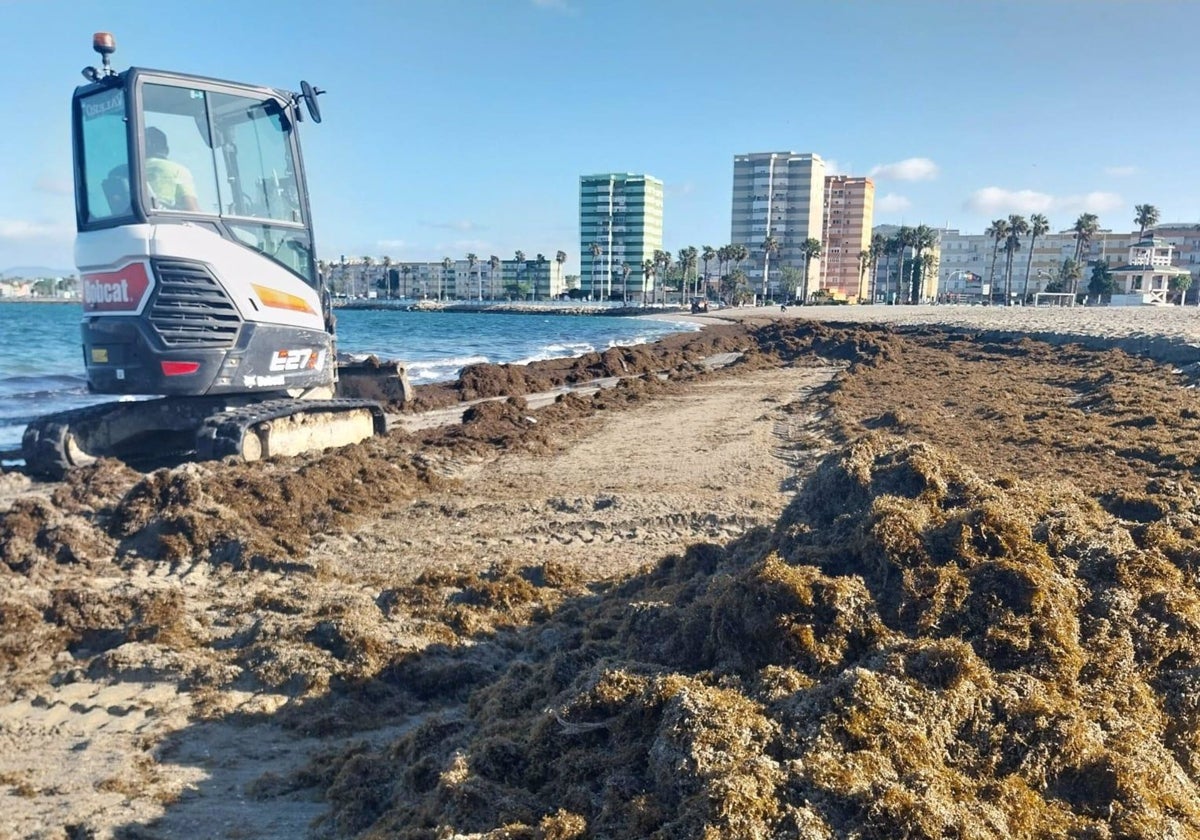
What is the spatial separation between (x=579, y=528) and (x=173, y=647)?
149 inches

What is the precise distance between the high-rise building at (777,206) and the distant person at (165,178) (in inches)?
5270

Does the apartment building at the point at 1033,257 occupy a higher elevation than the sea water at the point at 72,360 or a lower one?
higher

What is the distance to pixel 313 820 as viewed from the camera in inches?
150

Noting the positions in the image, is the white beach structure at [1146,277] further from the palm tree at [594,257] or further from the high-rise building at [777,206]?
the palm tree at [594,257]

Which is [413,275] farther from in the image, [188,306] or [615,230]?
[188,306]

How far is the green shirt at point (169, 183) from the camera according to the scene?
30.7 feet

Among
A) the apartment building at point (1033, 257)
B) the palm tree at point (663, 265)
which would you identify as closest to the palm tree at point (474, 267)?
the palm tree at point (663, 265)

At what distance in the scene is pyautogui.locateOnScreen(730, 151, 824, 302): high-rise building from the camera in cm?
14088

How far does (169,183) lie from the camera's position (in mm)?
9492

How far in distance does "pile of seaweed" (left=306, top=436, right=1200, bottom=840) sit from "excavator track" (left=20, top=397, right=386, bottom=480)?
6.69 meters

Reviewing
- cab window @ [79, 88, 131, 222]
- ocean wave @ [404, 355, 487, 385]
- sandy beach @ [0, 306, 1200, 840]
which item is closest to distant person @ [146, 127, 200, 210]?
cab window @ [79, 88, 131, 222]

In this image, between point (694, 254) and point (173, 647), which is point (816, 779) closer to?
point (173, 647)

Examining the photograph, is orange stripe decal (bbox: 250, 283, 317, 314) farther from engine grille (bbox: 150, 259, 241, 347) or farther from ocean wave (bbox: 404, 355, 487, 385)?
ocean wave (bbox: 404, 355, 487, 385)

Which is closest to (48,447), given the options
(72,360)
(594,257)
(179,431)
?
(179,431)
